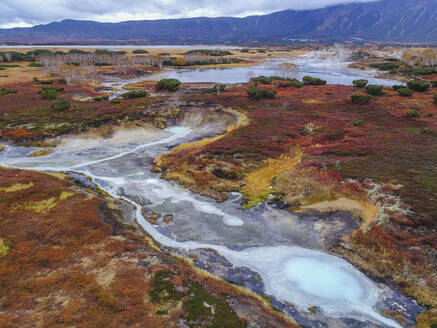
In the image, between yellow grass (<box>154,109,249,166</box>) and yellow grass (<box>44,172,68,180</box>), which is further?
yellow grass (<box>154,109,249,166</box>)

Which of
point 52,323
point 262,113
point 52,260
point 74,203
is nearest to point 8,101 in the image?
point 74,203

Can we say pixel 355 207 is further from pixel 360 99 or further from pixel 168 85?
pixel 168 85

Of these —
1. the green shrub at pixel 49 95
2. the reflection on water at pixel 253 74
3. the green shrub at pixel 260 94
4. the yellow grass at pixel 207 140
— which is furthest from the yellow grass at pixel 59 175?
the reflection on water at pixel 253 74

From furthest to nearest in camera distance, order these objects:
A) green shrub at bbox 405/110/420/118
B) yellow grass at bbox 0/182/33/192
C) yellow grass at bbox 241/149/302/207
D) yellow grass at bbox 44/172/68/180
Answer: green shrub at bbox 405/110/420/118, yellow grass at bbox 44/172/68/180, yellow grass at bbox 241/149/302/207, yellow grass at bbox 0/182/33/192

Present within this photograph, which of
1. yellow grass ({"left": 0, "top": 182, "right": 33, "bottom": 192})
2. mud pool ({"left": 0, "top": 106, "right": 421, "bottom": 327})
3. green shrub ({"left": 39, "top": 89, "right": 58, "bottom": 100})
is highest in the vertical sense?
green shrub ({"left": 39, "top": 89, "right": 58, "bottom": 100})

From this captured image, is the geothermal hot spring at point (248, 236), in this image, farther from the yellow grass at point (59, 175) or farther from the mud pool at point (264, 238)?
the yellow grass at point (59, 175)

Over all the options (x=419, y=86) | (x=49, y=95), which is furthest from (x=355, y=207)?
(x=49, y=95)

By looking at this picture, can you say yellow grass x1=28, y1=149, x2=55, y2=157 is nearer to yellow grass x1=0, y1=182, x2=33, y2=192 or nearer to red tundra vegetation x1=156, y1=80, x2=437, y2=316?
yellow grass x1=0, y1=182, x2=33, y2=192

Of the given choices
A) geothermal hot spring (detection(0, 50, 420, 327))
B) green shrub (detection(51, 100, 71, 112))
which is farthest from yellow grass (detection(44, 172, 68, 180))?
green shrub (detection(51, 100, 71, 112))
